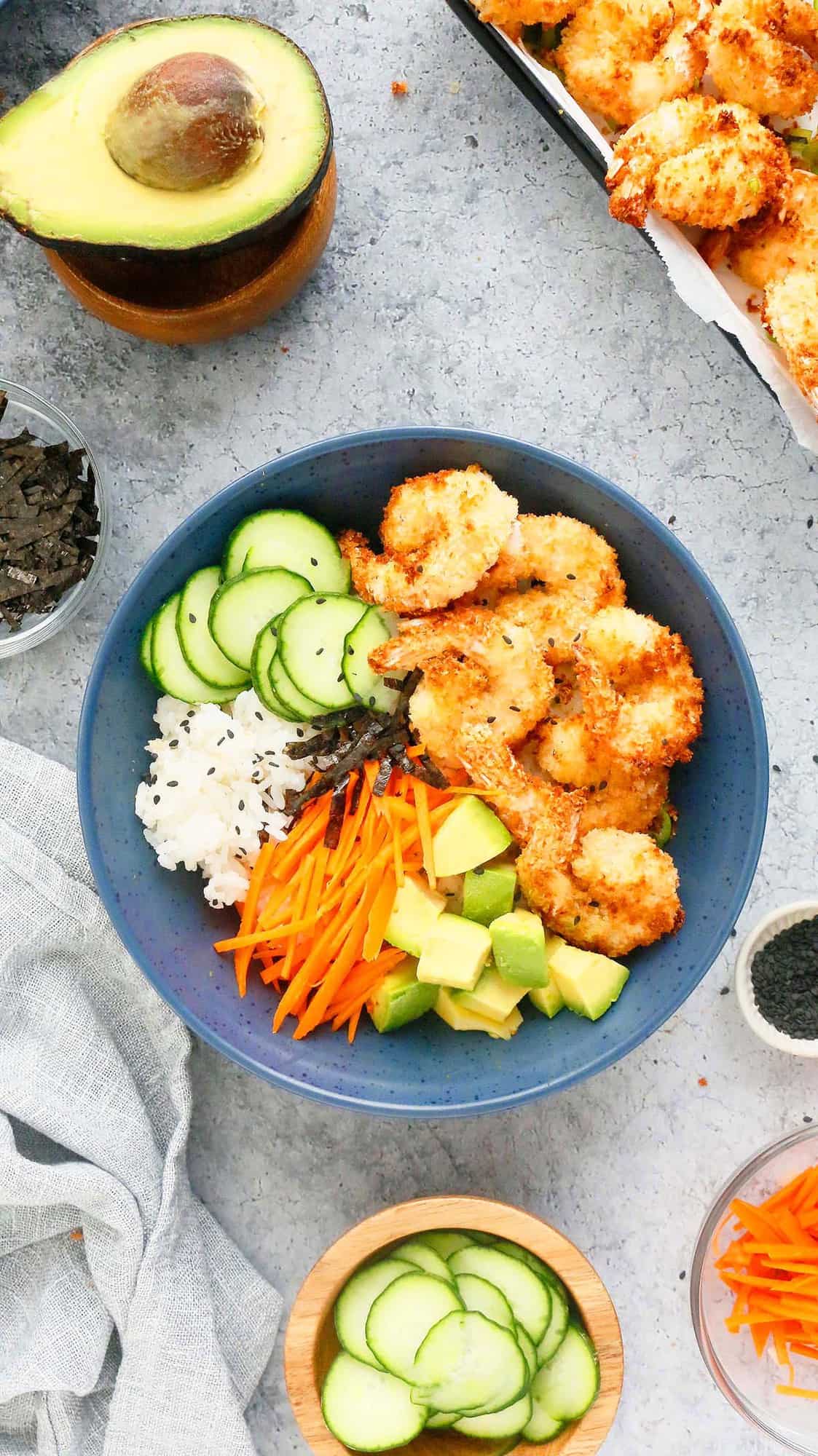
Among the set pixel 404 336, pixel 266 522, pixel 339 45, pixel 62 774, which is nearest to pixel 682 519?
pixel 404 336

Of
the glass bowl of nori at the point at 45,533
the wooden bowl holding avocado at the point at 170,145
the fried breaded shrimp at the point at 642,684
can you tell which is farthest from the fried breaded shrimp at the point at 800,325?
the glass bowl of nori at the point at 45,533

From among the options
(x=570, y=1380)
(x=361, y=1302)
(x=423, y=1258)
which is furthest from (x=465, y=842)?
(x=570, y=1380)

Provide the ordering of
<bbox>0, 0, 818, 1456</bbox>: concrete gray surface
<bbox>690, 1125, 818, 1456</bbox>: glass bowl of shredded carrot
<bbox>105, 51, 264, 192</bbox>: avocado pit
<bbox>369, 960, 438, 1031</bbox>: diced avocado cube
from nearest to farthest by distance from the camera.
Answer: <bbox>105, 51, 264, 192</bbox>: avocado pit → <bbox>369, 960, 438, 1031</bbox>: diced avocado cube → <bbox>690, 1125, 818, 1456</bbox>: glass bowl of shredded carrot → <bbox>0, 0, 818, 1456</bbox>: concrete gray surface

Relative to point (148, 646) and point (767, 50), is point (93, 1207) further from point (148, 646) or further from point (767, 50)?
point (767, 50)

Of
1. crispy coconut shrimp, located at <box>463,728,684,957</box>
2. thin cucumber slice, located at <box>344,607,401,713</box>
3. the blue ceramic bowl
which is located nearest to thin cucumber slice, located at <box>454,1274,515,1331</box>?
the blue ceramic bowl

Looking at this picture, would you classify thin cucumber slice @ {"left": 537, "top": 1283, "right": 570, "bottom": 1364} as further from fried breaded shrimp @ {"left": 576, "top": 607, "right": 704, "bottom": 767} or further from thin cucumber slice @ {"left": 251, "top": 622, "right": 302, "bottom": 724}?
thin cucumber slice @ {"left": 251, "top": 622, "right": 302, "bottom": 724}

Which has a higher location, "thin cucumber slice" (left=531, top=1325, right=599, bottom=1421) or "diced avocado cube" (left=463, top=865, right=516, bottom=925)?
"diced avocado cube" (left=463, top=865, right=516, bottom=925)

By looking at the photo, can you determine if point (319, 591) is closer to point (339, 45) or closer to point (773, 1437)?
point (339, 45)

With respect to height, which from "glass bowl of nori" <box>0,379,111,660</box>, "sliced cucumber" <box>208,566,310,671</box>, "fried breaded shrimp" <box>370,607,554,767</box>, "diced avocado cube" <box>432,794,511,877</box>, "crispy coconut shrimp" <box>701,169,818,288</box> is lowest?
"diced avocado cube" <box>432,794,511,877</box>
